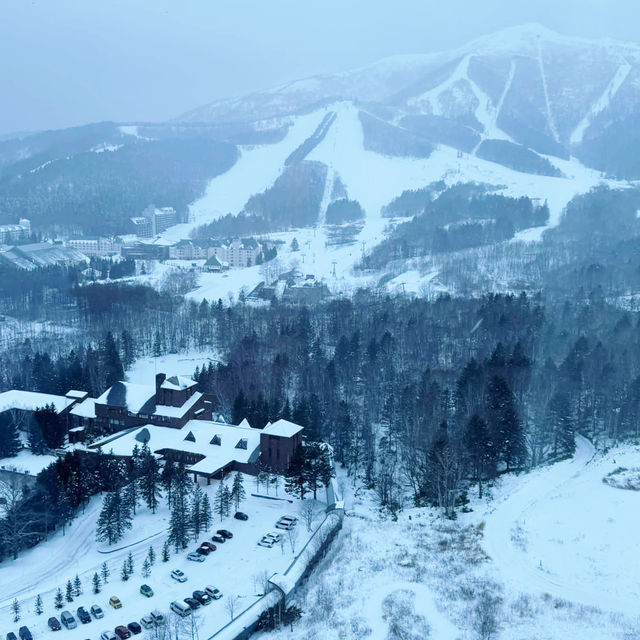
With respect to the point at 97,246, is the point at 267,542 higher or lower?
lower

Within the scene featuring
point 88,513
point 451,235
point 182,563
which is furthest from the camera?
point 451,235

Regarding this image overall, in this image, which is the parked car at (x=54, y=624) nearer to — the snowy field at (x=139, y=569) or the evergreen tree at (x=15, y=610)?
the snowy field at (x=139, y=569)

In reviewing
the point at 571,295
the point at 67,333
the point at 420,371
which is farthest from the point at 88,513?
the point at 571,295

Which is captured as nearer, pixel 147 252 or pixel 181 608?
pixel 181 608

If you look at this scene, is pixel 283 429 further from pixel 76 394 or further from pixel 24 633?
pixel 24 633

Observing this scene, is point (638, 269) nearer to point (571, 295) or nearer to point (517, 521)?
point (571, 295)

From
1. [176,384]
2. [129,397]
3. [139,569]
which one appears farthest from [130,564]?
[129,397]

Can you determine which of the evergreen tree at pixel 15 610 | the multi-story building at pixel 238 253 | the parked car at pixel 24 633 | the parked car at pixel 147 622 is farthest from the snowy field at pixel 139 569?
the multi-story building at pixel 238 253
